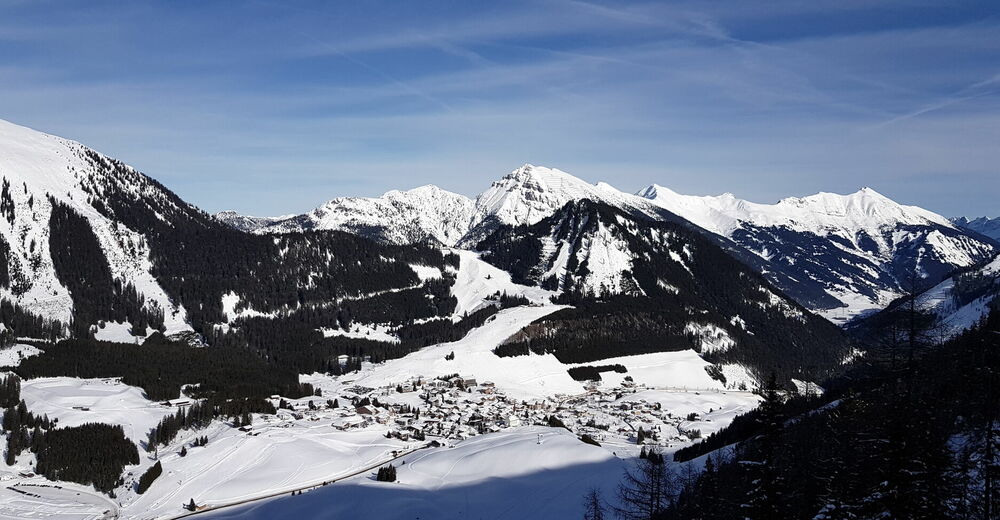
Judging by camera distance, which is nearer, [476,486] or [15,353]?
[476,486]

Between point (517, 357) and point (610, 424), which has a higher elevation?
point (517, 357)

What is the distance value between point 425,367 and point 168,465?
81660 millimetres

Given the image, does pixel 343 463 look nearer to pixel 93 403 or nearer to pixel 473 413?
pixel 473 413

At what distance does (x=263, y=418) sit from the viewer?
136m

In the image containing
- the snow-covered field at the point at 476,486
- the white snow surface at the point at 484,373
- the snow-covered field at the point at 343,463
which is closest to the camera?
the snow-covered field at the point at 476,486

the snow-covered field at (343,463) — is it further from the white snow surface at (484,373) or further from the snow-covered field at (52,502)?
the white snow surface at (484,373)

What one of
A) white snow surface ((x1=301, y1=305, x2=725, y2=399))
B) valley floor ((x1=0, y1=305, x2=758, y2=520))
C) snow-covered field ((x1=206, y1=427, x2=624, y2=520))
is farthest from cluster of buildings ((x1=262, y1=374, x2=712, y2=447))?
snow-covered field ((x1=206, y1=427, x2=624, y2=520))

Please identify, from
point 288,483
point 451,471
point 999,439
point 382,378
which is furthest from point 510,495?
point 382,378

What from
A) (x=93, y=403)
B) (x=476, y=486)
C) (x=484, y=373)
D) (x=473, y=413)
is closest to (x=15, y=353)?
(x=93, y=403)

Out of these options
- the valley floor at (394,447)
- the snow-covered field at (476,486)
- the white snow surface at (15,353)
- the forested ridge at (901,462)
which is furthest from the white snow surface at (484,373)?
the forested ridge at (901,462)

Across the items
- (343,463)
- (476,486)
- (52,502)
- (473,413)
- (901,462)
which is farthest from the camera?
(473,413)

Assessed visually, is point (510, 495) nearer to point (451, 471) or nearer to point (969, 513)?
point (451, 471)

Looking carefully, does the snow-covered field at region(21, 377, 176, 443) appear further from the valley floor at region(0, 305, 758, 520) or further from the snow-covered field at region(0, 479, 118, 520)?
the snow-covered field at region(0, 479, 118, 520)

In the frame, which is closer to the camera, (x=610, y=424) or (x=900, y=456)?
(x=900, y=456)
